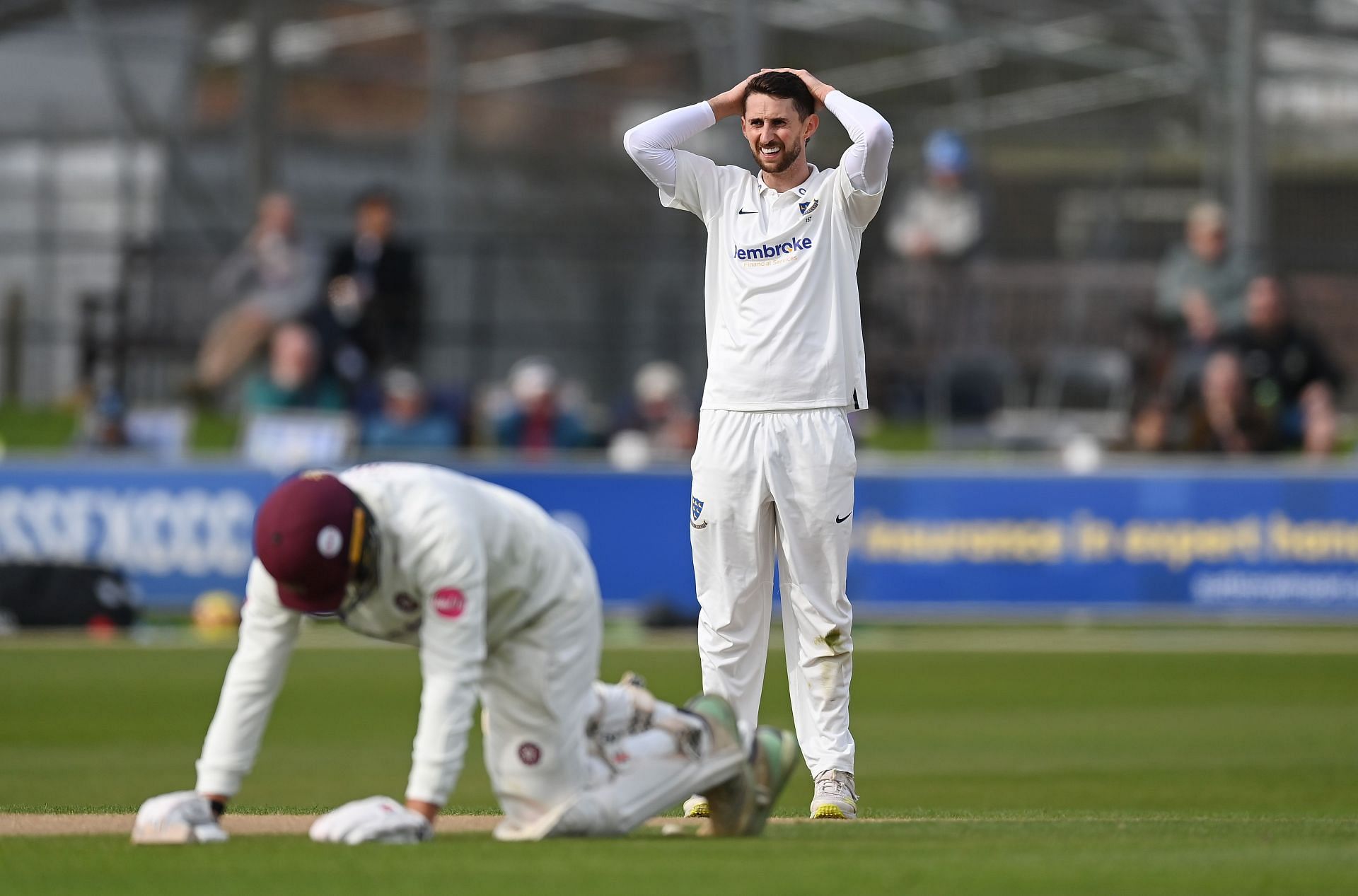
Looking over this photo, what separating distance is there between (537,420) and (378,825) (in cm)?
1266

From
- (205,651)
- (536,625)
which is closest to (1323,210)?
(205,651)

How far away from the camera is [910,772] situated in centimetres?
1091

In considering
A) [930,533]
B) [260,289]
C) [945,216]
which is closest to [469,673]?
[930,533]

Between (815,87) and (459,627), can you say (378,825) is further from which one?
(815,87)

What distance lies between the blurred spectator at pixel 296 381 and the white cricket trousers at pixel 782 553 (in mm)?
10925

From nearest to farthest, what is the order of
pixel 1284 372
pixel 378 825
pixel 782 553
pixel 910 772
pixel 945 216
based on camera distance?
pixel 378 825
pixel 782 553
pixel 910 772
pixel 1284 372
pixel 945 216

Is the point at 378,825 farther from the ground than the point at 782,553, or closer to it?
closer to it

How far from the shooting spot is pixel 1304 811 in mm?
9195

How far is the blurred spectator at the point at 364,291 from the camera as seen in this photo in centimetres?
1884

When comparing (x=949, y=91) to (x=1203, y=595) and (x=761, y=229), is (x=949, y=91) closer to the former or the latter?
(x=1203, y=595)

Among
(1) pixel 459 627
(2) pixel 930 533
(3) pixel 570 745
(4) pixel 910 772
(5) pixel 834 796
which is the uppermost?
(1) pixel 459 627

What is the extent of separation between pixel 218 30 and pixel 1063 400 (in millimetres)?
12799

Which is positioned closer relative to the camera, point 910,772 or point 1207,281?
point 910,772

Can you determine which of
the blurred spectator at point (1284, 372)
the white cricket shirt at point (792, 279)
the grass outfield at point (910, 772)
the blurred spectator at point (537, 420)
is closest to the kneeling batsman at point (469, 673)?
the grass outfield at point (910, 772)
